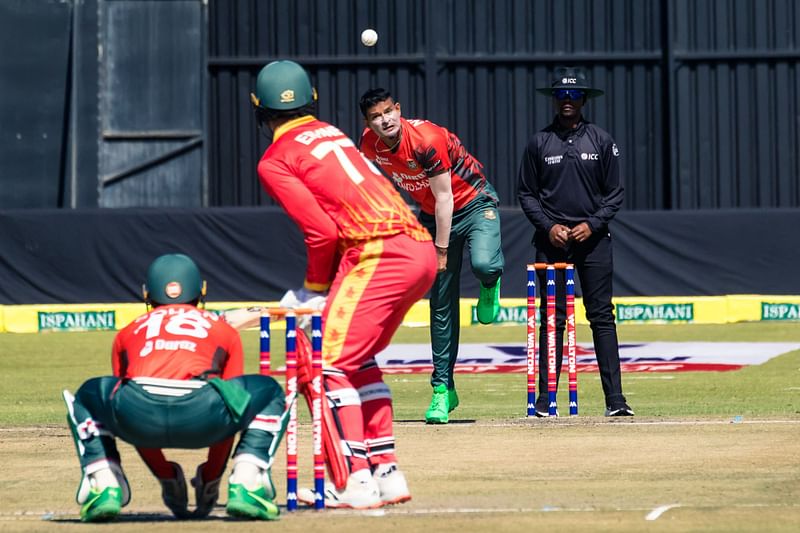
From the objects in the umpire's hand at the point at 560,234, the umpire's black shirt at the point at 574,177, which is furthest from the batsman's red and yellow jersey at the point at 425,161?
the umpire's hand at the point at 560,234

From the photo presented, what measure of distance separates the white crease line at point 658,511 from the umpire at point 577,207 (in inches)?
137

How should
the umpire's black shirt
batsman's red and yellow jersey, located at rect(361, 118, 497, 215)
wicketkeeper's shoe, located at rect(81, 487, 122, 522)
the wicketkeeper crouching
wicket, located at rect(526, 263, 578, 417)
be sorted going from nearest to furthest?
the wicketkeeper crouching < wicketkeeper's shoe, located at rect(81, 487, 122, 522) < batsman's red and yellow jersey, located at rect(361, 118, 497, 215) < wicket, located at rect(526, 263, 578, 417) < the umpire's black shirt

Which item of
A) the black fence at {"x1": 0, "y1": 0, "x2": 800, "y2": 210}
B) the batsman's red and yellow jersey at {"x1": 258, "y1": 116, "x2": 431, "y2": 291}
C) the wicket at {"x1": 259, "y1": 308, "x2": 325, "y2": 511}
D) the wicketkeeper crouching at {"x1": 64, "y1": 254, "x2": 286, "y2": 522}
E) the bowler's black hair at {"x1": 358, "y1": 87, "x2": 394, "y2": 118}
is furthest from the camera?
the black fence at {"x1": 0, "y1": 0, "x2": 800, "y2": 210}

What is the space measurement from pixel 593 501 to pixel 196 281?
201cm

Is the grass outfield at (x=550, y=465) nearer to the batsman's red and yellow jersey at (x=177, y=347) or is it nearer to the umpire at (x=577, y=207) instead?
the umpire at (x=577, y=207)

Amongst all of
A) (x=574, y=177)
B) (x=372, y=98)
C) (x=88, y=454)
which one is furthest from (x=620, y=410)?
(x=88, y=454)

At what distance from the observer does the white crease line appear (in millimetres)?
6536

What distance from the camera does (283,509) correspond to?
693cm

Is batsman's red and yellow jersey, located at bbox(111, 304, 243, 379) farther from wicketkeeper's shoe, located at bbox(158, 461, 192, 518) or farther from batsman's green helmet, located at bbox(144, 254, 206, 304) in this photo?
wicketkeeper's shoe, located at bbox(158, 461, 192, 518)

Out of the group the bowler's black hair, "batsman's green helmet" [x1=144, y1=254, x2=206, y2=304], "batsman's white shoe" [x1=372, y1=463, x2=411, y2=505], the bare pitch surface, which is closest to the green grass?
the bare pitch surface

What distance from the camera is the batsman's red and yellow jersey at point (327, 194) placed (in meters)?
6.81

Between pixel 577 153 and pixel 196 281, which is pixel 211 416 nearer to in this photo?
pixel 196 281

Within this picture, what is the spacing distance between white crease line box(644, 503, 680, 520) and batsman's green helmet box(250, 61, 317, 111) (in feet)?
7.75

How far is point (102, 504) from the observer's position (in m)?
6.48
